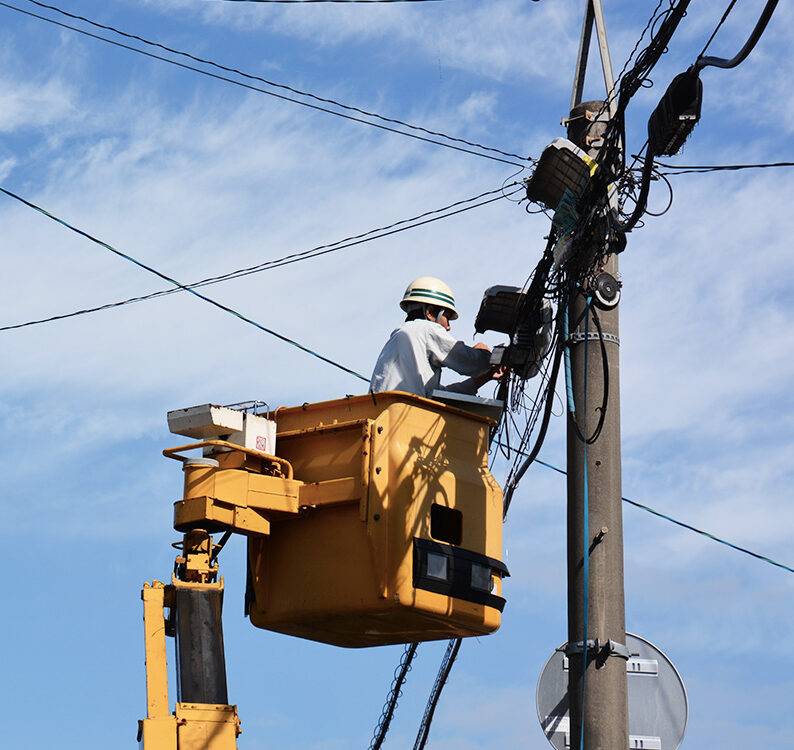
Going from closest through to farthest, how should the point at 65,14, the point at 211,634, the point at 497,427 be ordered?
the point at 211,634 < the point at 497,427 < the point at 65,14

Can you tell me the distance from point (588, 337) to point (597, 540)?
1.27 meters

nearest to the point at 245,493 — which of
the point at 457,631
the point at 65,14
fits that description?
the point at 457,631

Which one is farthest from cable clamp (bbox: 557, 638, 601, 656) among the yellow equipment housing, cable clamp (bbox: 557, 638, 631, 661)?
the yellow equipment housing

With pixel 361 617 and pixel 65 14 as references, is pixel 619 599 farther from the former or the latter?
pixel 65 14

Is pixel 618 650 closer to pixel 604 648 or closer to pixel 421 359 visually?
pixel 604 648

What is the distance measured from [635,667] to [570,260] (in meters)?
2.51

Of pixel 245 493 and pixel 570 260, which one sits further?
pixel 570 260

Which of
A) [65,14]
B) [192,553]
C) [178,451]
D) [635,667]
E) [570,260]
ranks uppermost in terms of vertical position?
[65,14]

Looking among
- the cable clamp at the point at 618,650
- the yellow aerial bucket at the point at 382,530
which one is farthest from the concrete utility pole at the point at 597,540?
the yellow aerial bucket at the point at 382,530

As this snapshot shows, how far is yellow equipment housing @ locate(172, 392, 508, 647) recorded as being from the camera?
7902 mm

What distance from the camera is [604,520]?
845 centimetres

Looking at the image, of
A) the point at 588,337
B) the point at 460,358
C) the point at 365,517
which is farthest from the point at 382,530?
the point at 588,337

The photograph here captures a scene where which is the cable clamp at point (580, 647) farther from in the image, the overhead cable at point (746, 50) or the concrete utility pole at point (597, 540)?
the overhead cable at point (746, 50)

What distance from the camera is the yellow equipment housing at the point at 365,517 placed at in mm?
7902
